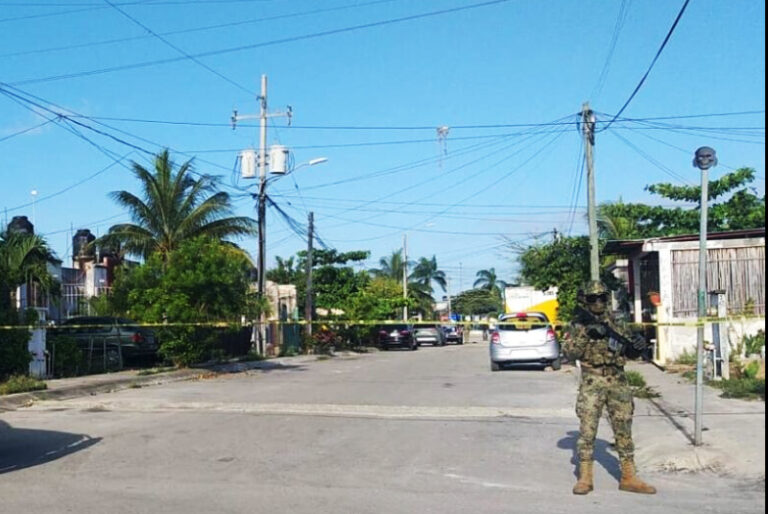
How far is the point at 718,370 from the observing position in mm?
15148

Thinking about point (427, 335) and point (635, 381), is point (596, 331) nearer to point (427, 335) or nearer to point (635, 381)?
point (635, 381)

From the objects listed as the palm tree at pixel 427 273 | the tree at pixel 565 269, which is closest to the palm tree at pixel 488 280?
the palm tree at pixel 427 273

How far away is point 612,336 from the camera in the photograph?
24.1 feet

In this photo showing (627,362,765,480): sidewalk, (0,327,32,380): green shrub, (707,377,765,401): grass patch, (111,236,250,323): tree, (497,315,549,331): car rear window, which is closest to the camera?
(627,362,765,480): sidewalk

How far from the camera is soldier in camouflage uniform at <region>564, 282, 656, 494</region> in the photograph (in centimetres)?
712

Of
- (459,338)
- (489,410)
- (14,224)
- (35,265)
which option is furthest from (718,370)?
(459,338)

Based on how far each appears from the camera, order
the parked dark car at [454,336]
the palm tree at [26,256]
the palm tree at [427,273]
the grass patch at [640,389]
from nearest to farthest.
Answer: the grass patch at [640,389], the palm tree at [26,256], the parked dark car at [454,336], the palm tree at [427,273]

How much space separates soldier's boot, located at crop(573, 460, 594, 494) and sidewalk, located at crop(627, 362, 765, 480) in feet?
5.00

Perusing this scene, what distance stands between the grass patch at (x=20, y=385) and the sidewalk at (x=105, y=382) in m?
0.19

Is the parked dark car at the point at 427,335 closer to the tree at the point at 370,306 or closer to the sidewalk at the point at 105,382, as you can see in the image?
the tree at the point at 370,306

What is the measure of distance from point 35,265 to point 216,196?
10591 millimetres

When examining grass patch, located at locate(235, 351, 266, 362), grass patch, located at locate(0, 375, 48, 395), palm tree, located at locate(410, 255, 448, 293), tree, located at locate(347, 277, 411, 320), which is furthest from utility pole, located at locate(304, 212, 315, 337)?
palm tree, located at locate(410, 255, 448, 293)

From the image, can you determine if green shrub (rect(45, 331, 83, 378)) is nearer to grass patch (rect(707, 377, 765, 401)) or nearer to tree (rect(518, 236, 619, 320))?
grass patch (rect(707, 377, 765, 401))

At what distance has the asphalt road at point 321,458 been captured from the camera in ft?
22.4
